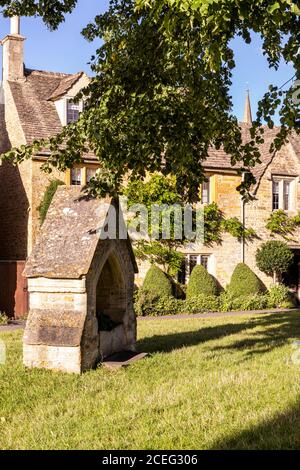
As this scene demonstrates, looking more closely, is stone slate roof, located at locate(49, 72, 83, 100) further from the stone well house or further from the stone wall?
the stone wall

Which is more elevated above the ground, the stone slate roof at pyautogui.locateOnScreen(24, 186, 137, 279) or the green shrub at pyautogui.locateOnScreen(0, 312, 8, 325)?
the stone slate roof at pyautogui.locateOnScreen(24, 186, 137, 279)

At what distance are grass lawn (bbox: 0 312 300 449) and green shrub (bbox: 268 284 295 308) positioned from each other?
13.0 metres

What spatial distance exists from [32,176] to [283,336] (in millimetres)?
12091

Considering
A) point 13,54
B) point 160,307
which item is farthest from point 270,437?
point 13,54

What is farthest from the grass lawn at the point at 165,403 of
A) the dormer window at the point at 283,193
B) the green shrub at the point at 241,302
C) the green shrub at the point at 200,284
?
the dormer window at the point at 283,193

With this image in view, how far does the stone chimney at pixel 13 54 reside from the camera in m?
25.0

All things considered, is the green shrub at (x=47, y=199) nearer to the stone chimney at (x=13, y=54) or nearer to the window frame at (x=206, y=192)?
the stone chimney at (x=13, y=54)

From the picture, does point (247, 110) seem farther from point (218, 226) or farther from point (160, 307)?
point (160, 307)

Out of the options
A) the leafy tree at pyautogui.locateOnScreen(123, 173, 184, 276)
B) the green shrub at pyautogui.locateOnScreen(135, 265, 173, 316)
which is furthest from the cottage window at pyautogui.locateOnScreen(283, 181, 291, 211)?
the green shrub at pyautogui.locateOnScreen(135, 265, 173, 316)

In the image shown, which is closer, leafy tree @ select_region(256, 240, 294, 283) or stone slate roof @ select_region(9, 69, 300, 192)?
stone slate roof @ select_region(9, 69, 300, 192)

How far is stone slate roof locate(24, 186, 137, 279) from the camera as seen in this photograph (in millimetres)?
10180

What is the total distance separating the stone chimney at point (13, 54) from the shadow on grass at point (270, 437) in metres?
21.9

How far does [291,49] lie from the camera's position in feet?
29.1

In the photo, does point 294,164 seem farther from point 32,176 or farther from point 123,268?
point 123,268
